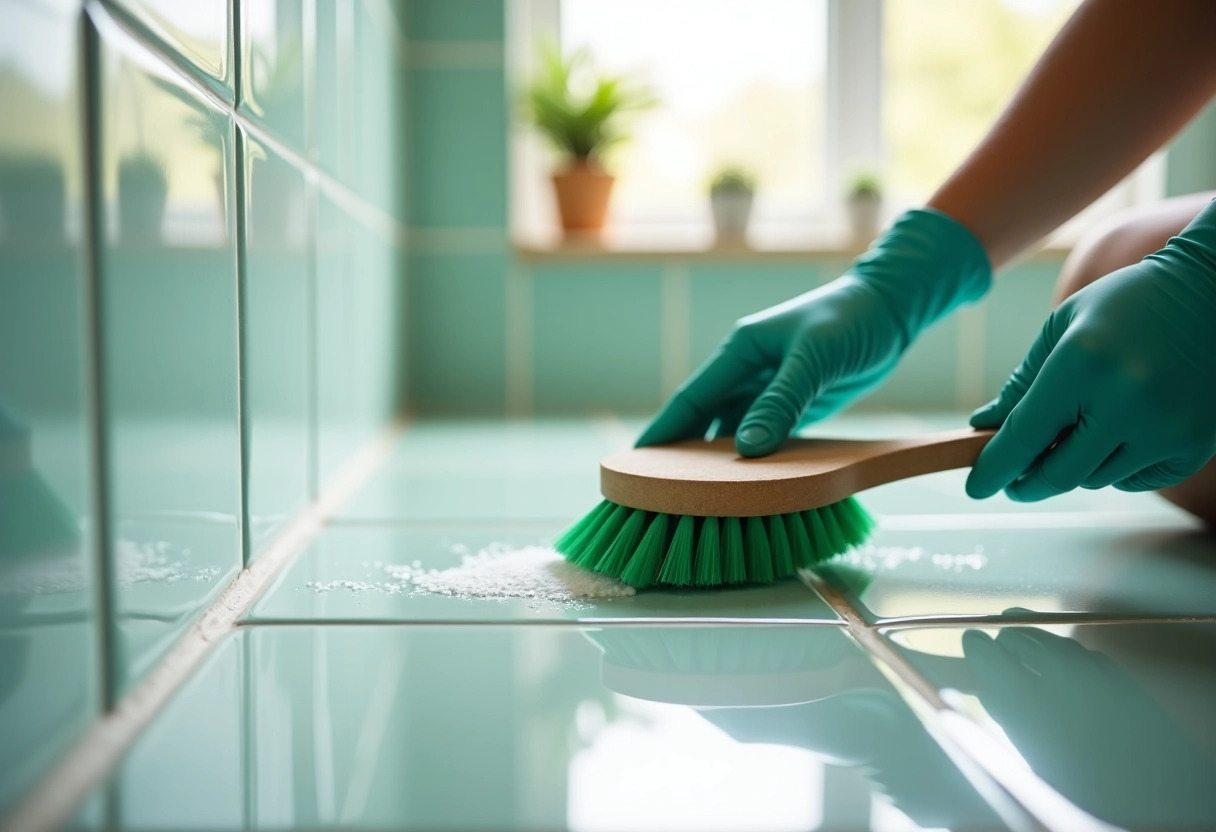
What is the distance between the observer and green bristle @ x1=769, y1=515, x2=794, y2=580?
59cm

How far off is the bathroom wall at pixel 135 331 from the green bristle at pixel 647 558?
21 cm

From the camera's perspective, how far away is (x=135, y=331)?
0.41m

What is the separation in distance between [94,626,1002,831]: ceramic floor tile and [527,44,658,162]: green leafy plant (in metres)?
1.37

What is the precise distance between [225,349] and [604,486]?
22 centimetres

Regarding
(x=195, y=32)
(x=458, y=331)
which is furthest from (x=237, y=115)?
(x=458, y=331)

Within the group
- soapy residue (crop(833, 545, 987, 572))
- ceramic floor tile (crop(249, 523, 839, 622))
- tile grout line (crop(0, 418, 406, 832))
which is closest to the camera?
tile grout line (crop(0, 418, 406, 832))

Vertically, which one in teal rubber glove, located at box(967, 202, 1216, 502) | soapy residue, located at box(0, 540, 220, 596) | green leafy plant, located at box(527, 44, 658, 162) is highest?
green leafy plant, located at box(527, 44, 658, 162)

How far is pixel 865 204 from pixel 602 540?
133cm

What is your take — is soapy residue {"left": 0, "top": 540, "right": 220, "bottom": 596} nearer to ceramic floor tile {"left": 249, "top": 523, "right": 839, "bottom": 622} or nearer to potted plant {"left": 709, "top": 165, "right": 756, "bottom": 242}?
ceramic floor tile {"left": 249, "top": 523, "right": 839, "bottom": 622}

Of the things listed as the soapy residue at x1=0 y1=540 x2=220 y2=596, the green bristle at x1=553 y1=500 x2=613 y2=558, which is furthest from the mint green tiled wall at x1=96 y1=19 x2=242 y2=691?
the green bristle at x1=553 y1=500 x2=613 y2=558

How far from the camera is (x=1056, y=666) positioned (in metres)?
0.45

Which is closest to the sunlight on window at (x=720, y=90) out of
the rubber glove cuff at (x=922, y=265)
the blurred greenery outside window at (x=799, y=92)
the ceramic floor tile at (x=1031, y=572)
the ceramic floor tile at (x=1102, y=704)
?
the blurred greenery outside window at (x=799, y=92)

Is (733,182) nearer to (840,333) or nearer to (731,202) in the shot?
(731,202)

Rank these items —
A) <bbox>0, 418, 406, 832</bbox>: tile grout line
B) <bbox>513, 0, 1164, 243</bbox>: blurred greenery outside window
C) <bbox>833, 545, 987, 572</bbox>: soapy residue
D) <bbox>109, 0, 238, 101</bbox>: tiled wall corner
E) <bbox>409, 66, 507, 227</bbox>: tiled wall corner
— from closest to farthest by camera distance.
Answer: <bbox>0, 418, 406, 832</bbox>: tile grout line
<bbox>109, 0, 238, 101</bbox>: tiled wall corner
<bbox>833, 545, 987, 572</bbox>: soapy residue
<bbox>409, 66, 507, 227</bbox>: tiled wall corner
<bbox>513, 0, 1164, 243</bbox>: blurred greenery outside window
